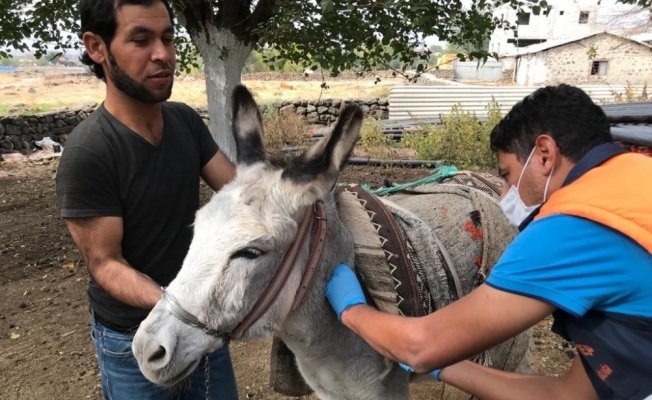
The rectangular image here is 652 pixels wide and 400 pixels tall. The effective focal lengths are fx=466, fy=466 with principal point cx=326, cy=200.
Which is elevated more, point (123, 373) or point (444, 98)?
point (444, 98)

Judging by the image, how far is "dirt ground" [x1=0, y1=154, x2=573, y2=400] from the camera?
3998 millimetres

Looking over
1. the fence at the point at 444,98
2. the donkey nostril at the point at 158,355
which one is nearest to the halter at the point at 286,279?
the donkey nostril at the point at 158,355

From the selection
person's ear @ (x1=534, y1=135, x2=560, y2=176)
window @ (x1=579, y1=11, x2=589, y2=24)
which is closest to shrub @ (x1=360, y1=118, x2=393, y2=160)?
person's ear @ (x1=534, y1=135, x2=560, y2=176)

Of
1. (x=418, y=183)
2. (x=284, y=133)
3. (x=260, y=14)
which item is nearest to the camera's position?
(x=418, y=183)

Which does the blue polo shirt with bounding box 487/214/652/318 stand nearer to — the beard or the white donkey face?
the white donkey face

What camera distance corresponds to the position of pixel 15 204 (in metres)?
8.98

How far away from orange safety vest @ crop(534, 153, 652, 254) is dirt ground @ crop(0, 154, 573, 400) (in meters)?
3.01

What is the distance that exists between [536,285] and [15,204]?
10.1m

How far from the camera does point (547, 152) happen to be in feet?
5.19

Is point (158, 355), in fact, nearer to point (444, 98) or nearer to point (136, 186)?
point (136, 186)

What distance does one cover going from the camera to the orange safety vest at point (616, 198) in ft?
4.21

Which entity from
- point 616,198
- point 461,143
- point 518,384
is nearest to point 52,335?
point 518,384

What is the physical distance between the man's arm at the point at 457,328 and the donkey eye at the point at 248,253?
50 centimetres

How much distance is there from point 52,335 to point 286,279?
12.9ft
